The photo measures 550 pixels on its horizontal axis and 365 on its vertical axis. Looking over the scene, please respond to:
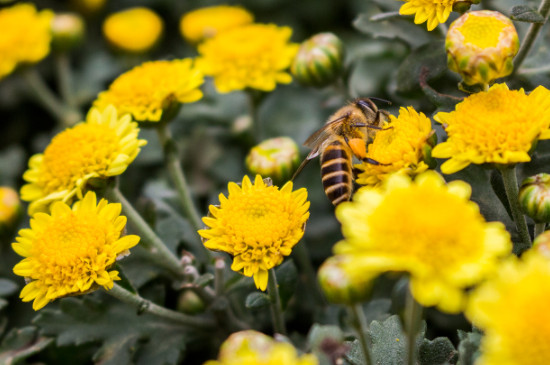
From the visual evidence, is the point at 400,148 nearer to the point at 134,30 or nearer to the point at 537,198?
the point at 537,198

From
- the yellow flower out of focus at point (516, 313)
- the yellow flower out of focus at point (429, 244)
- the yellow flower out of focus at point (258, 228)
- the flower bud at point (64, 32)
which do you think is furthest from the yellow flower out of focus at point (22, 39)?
the yellow flower out of focus at point (516, 313)

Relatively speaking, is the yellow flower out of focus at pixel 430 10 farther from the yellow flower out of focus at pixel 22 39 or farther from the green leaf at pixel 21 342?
the yellow flower out of focus at pixel 22 39

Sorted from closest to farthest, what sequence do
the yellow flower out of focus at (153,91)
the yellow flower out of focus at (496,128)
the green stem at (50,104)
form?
the yellow flower out of focus at (496,128) < the yellow flower out of focus at (153,91) < the green stem at (50,104)

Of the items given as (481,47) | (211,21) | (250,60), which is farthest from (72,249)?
(211,21)

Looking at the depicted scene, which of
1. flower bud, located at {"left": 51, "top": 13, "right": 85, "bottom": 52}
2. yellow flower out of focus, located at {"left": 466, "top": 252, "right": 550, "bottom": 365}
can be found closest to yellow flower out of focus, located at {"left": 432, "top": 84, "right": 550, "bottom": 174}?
yellow flower out of focus, located at {"left": 466, "top": 252, "right": 550, "bottom": 365}

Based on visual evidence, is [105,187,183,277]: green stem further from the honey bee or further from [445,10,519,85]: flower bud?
[445,10,519,85]: flower bud
